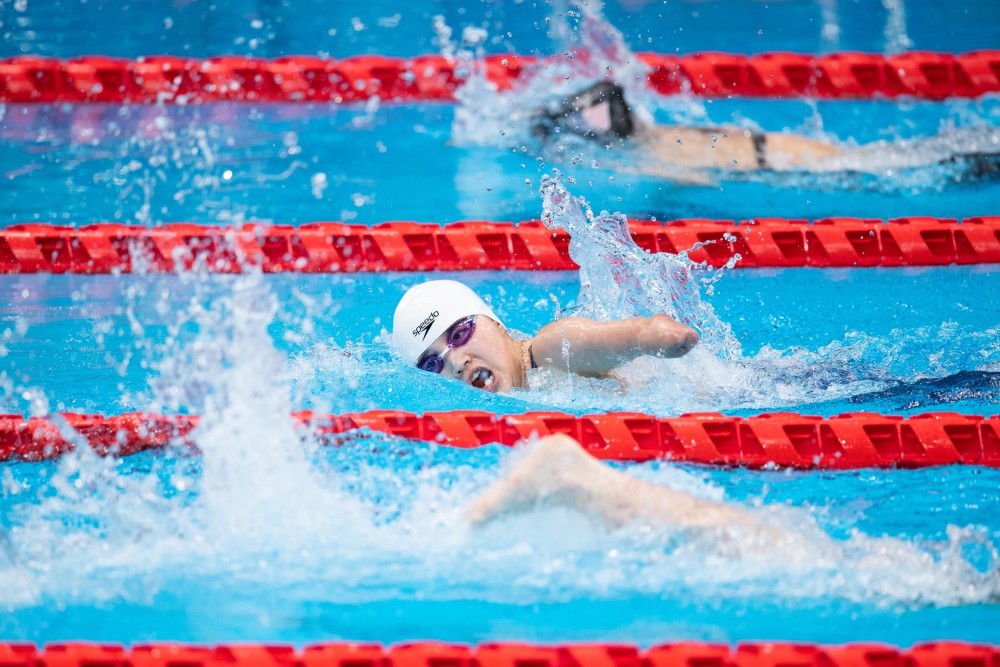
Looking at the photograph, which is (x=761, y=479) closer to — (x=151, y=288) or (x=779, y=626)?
(x=779, y=626)

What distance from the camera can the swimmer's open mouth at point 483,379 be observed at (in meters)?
3.47

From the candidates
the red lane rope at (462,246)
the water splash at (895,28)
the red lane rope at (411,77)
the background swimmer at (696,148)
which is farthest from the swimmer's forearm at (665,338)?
the water splash at (895,28)

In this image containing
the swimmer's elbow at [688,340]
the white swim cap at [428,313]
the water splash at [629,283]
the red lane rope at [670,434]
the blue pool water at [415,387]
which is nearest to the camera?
the blue pool water at [415,387]

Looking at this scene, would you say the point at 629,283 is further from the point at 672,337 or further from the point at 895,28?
the point at 895,28

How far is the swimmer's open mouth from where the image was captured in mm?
Result: 3471

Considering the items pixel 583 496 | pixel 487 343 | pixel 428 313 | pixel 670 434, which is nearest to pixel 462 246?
pixel 428 313

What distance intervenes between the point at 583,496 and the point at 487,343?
3.24 feet

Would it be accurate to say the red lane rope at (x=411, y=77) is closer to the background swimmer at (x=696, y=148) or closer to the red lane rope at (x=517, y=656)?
the background swimmer at (x=696, y=148)

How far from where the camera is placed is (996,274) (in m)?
4.52

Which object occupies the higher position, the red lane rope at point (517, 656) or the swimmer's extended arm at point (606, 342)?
the swimmer's extended arm at point (606, 342)

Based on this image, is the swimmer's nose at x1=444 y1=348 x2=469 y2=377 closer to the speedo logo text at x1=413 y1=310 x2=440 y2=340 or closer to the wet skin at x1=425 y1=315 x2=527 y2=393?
the wet skin at x1=425 y1=315 x2=527 y2=393

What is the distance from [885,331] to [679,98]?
8.00ft

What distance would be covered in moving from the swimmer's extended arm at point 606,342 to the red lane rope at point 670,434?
0.17 metres

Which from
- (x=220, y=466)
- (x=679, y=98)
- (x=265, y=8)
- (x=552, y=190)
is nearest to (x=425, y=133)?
(x=679, y=98)
